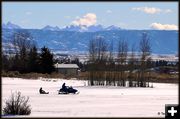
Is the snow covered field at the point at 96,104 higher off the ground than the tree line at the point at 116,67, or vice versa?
the tree line at the point at 116,67

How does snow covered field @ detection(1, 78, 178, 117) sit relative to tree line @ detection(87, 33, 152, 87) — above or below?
below

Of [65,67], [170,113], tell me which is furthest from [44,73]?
[170,113]

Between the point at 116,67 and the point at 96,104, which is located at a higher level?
the point at 116,67

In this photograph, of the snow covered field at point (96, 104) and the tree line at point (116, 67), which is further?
the tree line at point (116, 67)

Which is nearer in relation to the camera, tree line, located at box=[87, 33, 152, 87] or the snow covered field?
the snow covered field

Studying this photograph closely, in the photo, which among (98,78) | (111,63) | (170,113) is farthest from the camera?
(111,63)

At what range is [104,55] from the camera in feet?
181

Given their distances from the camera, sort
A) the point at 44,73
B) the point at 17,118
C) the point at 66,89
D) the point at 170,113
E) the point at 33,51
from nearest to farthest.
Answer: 1. the point at 170,113
2. the point at 17,118
3. the point at 66,89
4. the point at 44,73
5. the point at 33,51

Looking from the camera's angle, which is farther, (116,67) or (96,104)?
(116,67)

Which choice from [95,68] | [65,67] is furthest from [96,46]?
[65,67]

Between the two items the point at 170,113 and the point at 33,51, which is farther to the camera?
the point at 33,51

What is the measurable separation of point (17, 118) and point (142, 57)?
1519 inches

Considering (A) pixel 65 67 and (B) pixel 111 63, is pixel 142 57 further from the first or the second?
(A) pixel 65 67

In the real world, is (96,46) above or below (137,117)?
above
